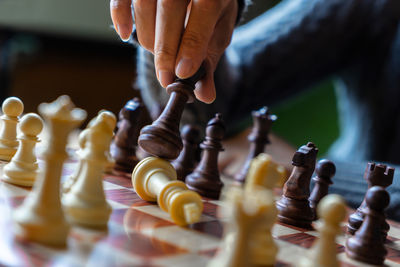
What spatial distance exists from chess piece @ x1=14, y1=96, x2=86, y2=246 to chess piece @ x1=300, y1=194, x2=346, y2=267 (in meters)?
0.41

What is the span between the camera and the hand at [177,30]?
47.8 inches

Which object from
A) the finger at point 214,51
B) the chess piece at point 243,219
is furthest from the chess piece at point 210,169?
the chess piece at point 243,219

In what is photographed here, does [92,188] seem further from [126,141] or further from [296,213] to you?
[126,141]

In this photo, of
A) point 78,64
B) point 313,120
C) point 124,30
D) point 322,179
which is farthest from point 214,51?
point 78,64

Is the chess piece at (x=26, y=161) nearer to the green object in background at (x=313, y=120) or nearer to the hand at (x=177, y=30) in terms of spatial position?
the hand at (x=177, y=30)

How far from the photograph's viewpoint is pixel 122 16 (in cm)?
132

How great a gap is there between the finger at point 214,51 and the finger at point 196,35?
88 mm

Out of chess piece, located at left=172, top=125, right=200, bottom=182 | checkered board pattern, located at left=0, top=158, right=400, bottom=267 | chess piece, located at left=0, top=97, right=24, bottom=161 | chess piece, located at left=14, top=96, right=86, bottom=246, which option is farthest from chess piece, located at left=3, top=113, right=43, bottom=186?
chess piece, located at left=172, top=125, right=200, bottom=182

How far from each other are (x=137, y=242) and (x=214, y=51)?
81 cm

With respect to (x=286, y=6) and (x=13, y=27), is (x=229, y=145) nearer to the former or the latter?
(x=286, y=6)

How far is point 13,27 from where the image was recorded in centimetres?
510

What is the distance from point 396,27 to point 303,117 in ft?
10.9

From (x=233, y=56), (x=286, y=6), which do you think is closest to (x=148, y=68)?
(x=233, y=56)

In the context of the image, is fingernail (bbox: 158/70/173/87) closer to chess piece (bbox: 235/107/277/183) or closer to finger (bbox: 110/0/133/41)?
finger (bbox: 110/0/133/41)
